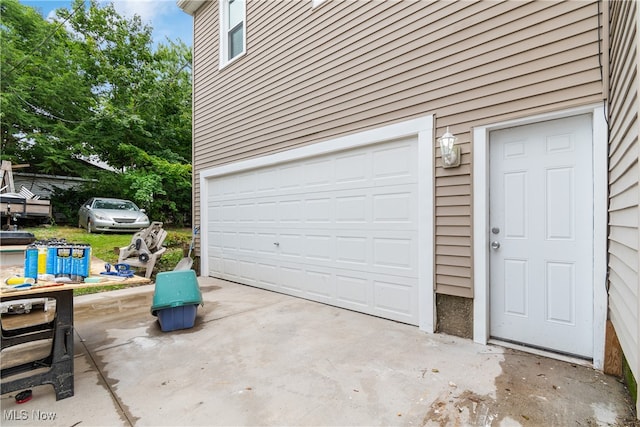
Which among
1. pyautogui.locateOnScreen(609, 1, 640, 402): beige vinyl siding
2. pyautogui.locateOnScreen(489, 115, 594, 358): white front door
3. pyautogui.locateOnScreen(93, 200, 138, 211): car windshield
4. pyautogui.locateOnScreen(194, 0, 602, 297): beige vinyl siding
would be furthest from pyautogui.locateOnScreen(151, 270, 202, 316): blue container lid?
pyautogui.locateOnScreen(93, 200, 138, 211): car windshield

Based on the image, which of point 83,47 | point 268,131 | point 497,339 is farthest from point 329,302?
point 83,47

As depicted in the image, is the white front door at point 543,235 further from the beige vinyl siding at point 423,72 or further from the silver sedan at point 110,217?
the silver sedan at point 110,217

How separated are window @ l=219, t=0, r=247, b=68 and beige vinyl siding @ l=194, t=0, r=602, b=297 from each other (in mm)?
476

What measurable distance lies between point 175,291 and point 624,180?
3870 mm

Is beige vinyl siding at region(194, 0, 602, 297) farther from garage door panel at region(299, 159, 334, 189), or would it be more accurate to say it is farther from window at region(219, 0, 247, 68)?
window at region(219, 0, 247, 68)

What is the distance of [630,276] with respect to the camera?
164 cm

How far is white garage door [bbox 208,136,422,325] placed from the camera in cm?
360

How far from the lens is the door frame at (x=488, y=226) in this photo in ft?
7.89

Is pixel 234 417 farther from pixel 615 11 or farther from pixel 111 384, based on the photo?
pixel 615 11

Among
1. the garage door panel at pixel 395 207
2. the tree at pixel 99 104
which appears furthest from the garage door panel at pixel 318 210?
the tree at pixel 99 104

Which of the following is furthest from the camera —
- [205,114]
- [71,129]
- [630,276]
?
[71,129]

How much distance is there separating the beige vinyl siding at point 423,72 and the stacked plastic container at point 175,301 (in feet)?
8.25

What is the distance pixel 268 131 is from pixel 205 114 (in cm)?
219

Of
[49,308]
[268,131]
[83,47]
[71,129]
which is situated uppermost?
[83,47]
